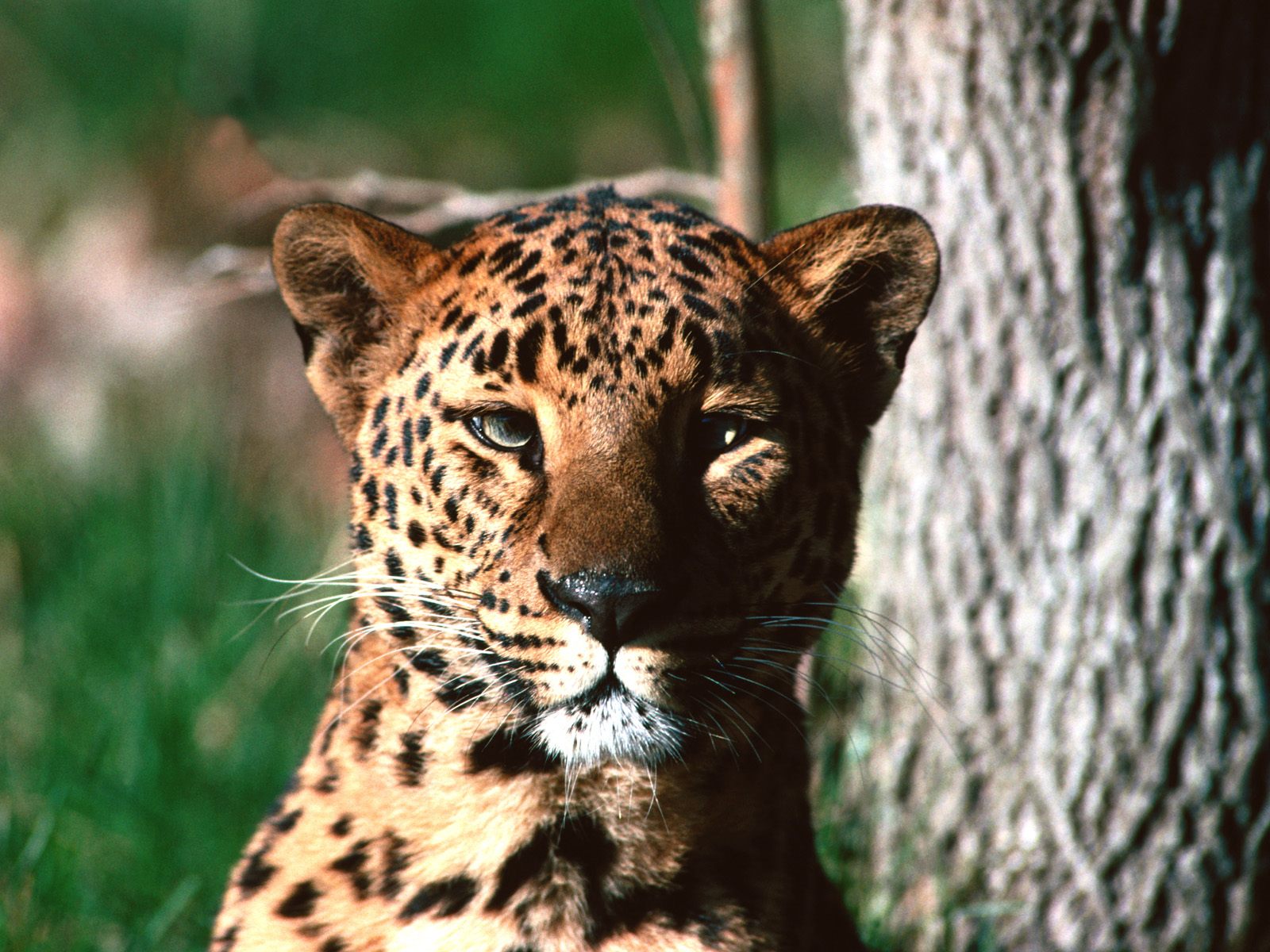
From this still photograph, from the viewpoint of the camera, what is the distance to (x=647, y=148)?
38.4 ft

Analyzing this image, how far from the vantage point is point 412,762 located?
3.28 metres

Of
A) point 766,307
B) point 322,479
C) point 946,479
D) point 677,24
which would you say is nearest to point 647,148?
point 677,24

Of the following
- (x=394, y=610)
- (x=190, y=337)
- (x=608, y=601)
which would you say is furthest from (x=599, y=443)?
(x=190, y=337)

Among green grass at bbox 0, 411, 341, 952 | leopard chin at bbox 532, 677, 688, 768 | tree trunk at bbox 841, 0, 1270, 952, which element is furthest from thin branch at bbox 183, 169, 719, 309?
leopard chin at bbox 532, 677, 688, 768

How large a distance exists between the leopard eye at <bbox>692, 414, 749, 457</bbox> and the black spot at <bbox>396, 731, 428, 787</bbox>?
2.91 ft

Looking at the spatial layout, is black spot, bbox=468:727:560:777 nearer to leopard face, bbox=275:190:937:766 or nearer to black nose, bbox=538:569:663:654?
leopard face, bbox=275:190:937:766

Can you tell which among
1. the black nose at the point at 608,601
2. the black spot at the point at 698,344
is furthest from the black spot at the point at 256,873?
the black spot at the point at 698,344

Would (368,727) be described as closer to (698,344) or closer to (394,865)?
(394,865)

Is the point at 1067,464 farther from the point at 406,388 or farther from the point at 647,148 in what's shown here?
the point at 647,148

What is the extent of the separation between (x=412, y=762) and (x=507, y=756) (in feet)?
0.70

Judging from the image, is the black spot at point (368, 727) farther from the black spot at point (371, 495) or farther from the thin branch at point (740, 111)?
the thin branch at point (740, 111)

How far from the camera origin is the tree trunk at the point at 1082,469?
14.8 ft

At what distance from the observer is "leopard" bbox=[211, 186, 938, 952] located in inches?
120

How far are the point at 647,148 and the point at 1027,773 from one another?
7.80 metres
